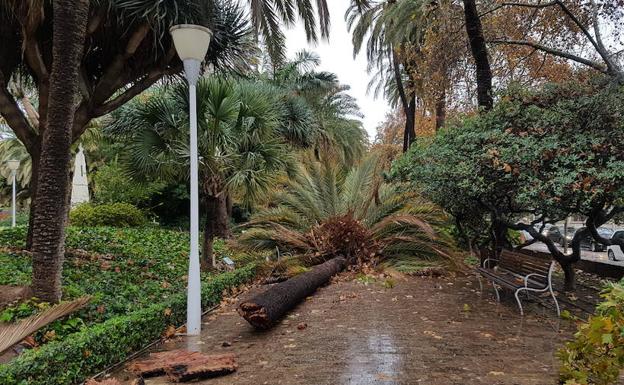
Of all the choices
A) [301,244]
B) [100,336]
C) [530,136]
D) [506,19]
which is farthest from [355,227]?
[100,336]

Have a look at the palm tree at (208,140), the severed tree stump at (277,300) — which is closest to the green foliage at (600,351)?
the severed tree stump at (277,300)

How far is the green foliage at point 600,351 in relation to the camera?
261 cm

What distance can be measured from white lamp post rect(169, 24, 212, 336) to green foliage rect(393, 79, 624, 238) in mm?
3699

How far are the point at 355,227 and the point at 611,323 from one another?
8.55 m

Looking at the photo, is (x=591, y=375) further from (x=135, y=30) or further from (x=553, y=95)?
(x=135, y=30)

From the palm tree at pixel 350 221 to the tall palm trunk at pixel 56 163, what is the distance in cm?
600

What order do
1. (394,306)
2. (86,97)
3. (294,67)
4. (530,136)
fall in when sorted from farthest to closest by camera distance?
(294,67), (86,97), (394,306), (530,136)

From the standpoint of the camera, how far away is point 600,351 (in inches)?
109

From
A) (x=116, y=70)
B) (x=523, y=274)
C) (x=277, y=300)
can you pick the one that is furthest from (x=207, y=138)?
(x=523, y=274)

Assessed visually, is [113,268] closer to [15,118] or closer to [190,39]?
[15,118]

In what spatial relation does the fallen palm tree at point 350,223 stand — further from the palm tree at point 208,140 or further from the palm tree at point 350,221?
the palm tree at point 208,140

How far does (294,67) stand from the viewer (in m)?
28.6

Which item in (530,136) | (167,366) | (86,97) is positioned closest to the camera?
(167,366)

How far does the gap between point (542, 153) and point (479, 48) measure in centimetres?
385
